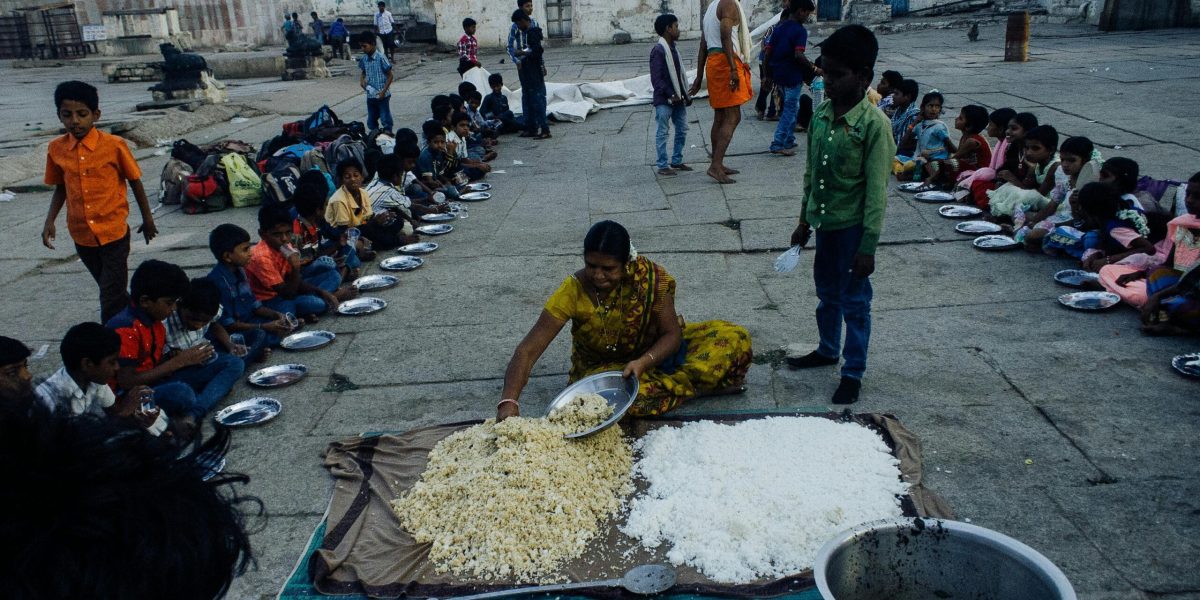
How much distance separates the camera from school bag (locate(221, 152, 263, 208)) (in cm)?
816

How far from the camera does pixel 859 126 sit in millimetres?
3545

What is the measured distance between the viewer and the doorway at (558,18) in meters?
24.8

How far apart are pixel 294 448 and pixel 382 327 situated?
155 cm

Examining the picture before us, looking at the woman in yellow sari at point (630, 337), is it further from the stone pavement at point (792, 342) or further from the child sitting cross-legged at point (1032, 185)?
the child sitting cross-legged at point (1032, 185)

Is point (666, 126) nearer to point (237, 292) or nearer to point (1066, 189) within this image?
point (1066, 189)

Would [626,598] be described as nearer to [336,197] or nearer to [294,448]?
[294,448]

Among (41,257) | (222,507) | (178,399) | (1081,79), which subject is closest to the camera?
(222,507)

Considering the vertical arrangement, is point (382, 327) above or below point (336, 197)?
below

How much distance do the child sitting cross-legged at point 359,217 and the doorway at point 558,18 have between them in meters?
19.5

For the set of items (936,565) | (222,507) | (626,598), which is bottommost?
(626,598)

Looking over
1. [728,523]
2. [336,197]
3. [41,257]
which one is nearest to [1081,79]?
[336,197]

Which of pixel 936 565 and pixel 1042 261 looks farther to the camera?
pixel 1042 261

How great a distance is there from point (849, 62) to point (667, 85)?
4958 mm

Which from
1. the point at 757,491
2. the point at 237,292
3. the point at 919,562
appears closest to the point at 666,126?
the point at 237,292
